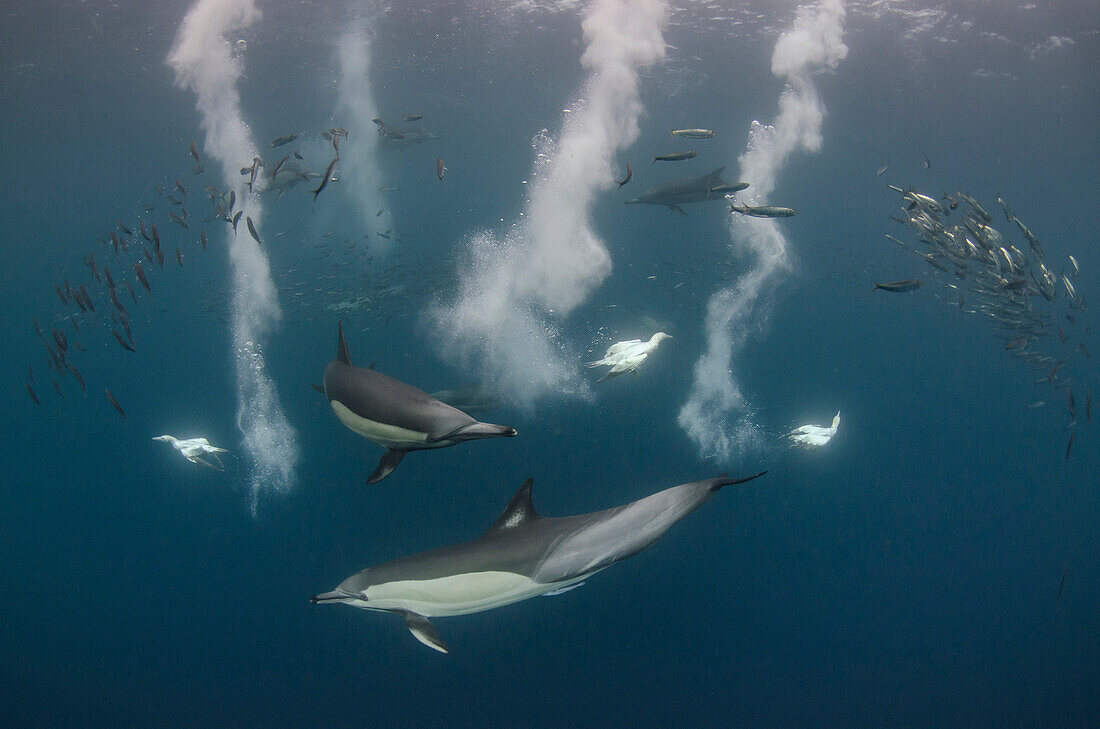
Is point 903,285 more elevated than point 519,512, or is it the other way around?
point 519,512

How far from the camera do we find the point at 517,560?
2.48 m

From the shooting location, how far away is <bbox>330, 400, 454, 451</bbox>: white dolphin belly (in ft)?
9.23

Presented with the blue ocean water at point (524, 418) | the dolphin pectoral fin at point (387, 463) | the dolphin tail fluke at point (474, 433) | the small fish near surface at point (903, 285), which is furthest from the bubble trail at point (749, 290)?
the dolphin tail fluke at point (474, 433)

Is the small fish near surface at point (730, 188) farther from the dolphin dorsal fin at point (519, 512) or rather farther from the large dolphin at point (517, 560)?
the large dolphin at point (517, 560)

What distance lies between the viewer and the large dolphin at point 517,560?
1.91 meters

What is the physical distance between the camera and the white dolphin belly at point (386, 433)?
2.81 metres

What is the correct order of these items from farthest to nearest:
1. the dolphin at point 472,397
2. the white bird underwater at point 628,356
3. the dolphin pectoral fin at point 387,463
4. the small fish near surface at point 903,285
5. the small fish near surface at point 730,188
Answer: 1. the dolphin at point 472,397
2. the small fish near surface at point 730,188
3. the white bird underwater at point 628,356
4. the small fish near surface at point 903,285
5. the dolphin pectoral fin at point 387,463

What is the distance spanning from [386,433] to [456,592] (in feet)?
3.26

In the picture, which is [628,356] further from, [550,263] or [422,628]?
[550,263]

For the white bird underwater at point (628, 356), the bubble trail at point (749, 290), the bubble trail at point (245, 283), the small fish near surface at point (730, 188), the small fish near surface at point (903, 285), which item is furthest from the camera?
the bubble trail at point (749, 290)

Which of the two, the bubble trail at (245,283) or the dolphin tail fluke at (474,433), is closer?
the dolphin tail fluke at (474,433)

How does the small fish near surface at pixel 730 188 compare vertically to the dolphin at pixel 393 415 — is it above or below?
above

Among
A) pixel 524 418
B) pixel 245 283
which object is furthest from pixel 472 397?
pixel 245 283

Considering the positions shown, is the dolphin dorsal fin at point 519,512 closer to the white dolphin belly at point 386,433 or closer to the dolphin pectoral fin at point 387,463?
the white dolphin belly at point 386,433
